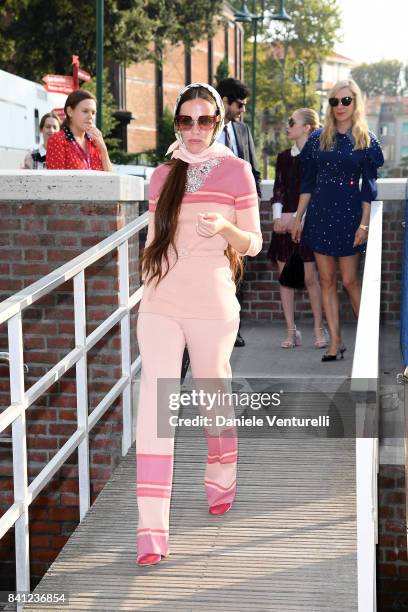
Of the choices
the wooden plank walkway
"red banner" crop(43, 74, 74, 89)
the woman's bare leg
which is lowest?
the wooden plank walkway

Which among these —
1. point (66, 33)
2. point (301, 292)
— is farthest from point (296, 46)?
point (301, 292)

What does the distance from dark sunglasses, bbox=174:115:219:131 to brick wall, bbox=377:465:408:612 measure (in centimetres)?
271

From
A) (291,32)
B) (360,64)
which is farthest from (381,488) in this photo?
(360,64)

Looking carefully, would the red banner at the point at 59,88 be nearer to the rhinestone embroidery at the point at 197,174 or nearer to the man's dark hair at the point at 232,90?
the man's dark hair at the point at 232,90

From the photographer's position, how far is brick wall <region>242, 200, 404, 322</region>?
28.0ft

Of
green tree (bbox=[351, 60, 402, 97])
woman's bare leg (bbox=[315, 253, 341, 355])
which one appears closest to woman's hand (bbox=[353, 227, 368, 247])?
woman's bare leg (bbox=[315, 253, 341, 355])

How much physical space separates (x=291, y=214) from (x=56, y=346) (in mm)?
2244

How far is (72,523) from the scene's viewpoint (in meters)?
6.12

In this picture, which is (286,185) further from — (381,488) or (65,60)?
(65,60)

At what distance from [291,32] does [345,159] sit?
76167mm

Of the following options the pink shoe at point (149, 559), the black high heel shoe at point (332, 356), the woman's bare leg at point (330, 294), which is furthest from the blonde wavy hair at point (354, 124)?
the pink shoe at point (149, 559)

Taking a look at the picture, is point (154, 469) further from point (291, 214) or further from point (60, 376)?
point (291, 214)

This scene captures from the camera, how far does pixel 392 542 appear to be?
6.38m

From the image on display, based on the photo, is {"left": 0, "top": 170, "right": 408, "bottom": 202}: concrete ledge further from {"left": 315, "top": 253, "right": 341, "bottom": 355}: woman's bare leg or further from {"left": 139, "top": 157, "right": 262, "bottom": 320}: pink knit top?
{"left": 139, "top": 157, "right": 262, "bottom": 320}: pink knit top
